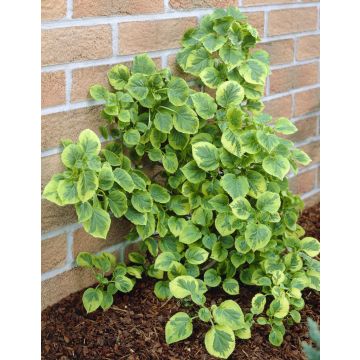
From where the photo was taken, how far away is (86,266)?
1835mm

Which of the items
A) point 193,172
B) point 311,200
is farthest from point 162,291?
point 311,200

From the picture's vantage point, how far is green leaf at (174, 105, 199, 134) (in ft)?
6.03

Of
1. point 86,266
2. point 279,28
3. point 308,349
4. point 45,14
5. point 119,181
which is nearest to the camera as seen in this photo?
point 308,349

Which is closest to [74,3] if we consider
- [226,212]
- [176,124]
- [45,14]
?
[45,14]

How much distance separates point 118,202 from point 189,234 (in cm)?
24

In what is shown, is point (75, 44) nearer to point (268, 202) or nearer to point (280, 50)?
point (268, 202)

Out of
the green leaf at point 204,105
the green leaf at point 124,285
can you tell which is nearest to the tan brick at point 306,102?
the green leaf at point 204,105

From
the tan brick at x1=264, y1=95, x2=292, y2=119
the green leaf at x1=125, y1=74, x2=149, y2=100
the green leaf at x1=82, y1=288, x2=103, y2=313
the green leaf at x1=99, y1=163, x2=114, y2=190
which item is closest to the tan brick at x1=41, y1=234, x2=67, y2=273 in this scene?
the green leaf at x1=82, y1=288, x2=103, y2=313

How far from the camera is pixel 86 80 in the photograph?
1.75 meters

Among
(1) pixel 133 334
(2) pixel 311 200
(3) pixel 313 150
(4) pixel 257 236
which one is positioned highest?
(4) pixel 257 236

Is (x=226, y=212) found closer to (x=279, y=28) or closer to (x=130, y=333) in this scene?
(x=130, y=333)

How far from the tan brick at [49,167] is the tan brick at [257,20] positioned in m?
0.87

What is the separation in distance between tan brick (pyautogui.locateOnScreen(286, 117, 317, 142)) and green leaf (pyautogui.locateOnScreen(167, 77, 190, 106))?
2.83ft

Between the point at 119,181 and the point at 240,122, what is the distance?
37cm
